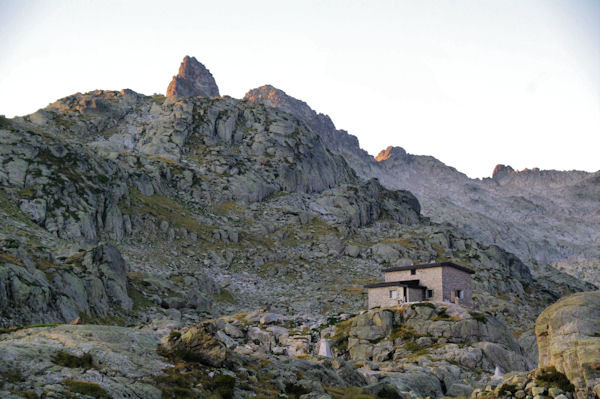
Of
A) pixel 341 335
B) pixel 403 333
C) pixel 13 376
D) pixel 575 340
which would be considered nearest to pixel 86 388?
pixel 13 376

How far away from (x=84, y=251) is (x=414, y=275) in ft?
137

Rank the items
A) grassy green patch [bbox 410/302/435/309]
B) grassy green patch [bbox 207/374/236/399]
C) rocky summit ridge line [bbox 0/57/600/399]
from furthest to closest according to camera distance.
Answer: grassy green patch [bbox 410/302/435/309] < rocky summit ridge line [bbox 0/57/600/399] < grassy green patch [bbox 207/374/236/399]

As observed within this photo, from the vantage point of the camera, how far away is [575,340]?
21.2m

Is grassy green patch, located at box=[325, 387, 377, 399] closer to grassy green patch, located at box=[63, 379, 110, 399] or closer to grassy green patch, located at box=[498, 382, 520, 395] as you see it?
Answer: grassy green patch, located at box=[498, 382, 520, 395]

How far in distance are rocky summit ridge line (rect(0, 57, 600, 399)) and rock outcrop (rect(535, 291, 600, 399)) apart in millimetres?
141

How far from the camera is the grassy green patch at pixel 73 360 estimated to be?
20.0m

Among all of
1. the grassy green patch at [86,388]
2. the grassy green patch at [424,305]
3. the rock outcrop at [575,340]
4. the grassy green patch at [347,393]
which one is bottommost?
the grassy green patch at [347,393]

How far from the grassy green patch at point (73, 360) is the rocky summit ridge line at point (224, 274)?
0.08 meters

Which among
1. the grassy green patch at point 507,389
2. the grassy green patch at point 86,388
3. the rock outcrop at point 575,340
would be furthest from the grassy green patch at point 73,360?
the rock outcrop at point 575,340

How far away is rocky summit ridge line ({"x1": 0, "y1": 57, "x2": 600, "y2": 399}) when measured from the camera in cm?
2295

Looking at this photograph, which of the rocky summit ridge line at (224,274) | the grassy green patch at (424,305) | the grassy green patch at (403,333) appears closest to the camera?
the rocky summit ridge line at (224,274)

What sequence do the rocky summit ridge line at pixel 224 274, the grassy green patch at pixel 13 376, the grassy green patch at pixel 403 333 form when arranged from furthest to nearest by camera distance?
1. the grassy green patch at pixel 403 333
2. the rocky summit ridge line at pixel 224 274
3. the grassy green patch at pixel 13 376

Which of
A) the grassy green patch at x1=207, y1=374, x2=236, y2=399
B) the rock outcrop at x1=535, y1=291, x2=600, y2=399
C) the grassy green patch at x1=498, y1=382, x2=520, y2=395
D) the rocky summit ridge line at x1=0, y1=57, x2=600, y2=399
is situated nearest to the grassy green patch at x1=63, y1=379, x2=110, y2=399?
the rocky summit ridge line at x1=0, y1=57, x2=600, y2=399

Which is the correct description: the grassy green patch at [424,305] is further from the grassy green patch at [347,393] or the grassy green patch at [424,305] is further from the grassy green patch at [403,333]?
the grassy green patch at [347,393]
